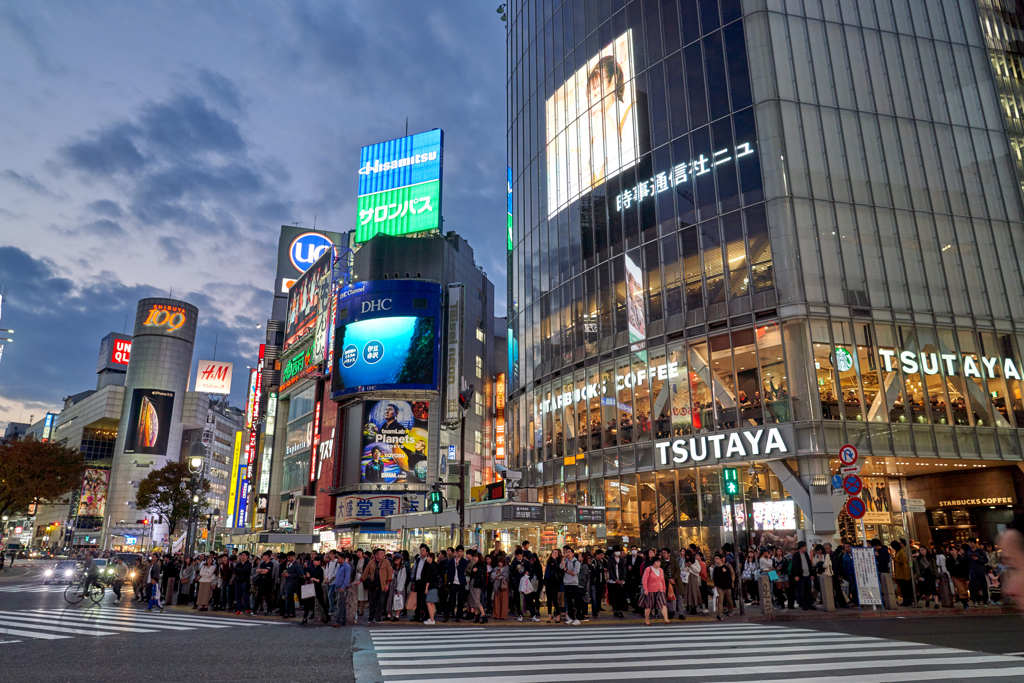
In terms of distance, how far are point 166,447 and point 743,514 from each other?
5821 inches

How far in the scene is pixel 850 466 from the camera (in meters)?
18.3

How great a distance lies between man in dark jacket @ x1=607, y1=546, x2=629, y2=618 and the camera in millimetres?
19469

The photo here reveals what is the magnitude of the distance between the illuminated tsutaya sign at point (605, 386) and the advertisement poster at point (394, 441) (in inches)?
916

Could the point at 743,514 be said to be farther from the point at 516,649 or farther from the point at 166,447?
the point at 166,447

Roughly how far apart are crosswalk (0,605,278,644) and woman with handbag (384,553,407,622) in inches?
114

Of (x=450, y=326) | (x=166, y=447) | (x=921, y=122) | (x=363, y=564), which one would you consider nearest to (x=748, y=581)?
(x=363, y=564)

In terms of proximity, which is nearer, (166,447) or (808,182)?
(808,182)

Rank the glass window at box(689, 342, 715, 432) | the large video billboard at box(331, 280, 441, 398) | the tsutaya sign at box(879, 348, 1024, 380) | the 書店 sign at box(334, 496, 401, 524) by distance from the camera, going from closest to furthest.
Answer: the tsutaya sign at box(879, 348, 1024, 380) < the glass window at box(689, 342, 715, 432) < the 書店 sign at box(334, 496, 401, 524) < the large video billboard at box(331, 280, 441, 398)

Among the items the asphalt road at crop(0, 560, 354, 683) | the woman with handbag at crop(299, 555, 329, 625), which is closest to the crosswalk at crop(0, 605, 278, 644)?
the asphalt road at crop(0, 560, 354, 683)

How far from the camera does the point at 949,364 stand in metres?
28.0

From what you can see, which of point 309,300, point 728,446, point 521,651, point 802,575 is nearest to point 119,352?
point 309,300

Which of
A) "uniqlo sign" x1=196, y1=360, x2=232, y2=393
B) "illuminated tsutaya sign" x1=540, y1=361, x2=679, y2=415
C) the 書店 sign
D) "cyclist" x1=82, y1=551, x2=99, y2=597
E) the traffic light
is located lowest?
"cyclist" x1=82, y1=551, x2=99, y2=597

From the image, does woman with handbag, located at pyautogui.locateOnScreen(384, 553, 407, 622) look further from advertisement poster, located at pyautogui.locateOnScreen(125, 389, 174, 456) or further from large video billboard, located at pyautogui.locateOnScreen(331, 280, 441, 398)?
advertisement poster, located at pyautogui.locateOnScreen(125, 389, 174, 456)

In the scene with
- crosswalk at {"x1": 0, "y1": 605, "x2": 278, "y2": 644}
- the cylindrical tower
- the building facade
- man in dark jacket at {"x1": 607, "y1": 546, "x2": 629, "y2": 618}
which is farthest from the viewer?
the cylindrical tower
